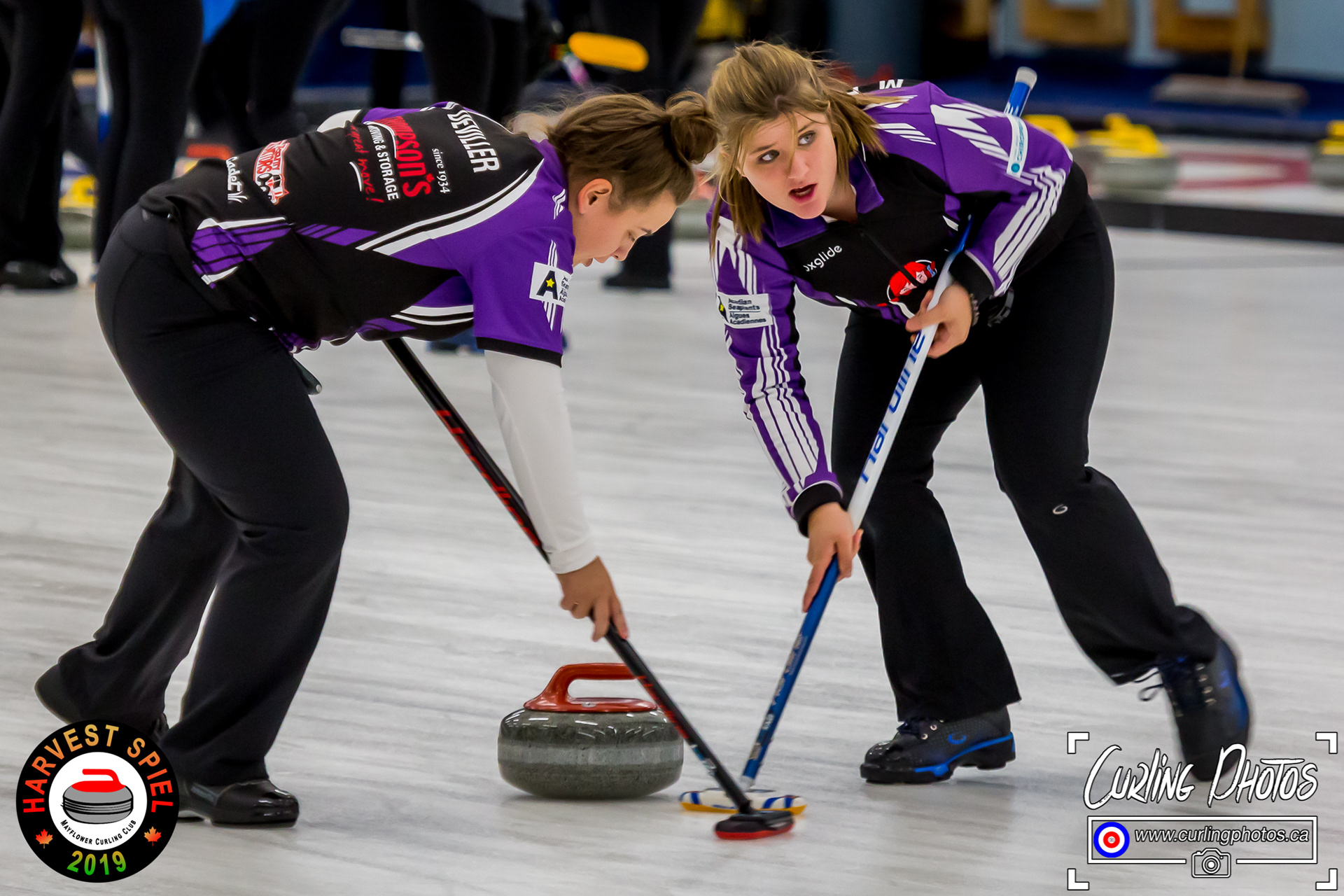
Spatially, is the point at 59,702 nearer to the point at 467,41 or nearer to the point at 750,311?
the point at 750,311

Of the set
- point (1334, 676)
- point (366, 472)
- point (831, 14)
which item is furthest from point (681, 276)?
point (831, 14)

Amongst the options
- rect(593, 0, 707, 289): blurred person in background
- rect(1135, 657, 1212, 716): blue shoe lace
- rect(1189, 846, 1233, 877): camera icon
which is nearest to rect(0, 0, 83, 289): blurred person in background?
rect(593, 0, 707, 289): blurred person in background

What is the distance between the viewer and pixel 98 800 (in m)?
2.01

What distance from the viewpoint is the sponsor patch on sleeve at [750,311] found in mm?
2270

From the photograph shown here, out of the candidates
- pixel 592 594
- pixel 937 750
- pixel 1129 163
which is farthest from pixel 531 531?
pixel 1129 163

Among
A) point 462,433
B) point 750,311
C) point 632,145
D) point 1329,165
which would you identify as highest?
point 632,145

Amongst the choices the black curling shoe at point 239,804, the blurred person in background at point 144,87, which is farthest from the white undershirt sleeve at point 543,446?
the blurred person in background at point 144,87

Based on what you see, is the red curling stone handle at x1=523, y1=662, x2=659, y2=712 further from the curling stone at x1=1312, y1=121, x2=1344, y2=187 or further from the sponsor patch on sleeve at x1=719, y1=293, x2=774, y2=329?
the curling stone at x1=1312, y1=121, x2=1344, y2=187

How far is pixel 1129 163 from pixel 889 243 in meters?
6.65

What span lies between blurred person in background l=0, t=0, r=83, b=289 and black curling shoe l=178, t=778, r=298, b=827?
3626 mm

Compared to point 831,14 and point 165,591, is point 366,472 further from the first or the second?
point 831,14

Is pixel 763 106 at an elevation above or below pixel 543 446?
above

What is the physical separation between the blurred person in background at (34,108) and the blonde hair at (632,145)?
3535 millimetres

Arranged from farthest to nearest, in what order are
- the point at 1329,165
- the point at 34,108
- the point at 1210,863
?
the point at 1329,165 < the point at 34,108 < the point at 1210,863
